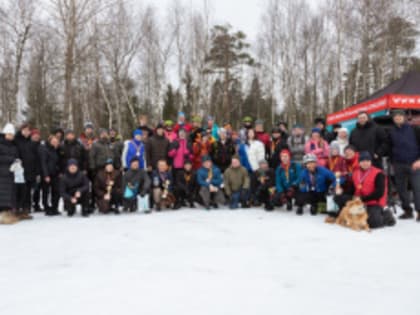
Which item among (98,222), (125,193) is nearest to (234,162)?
(125,193)

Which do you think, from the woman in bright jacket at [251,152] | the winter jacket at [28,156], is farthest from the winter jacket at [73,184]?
the woman in bright jacket at [251,152]

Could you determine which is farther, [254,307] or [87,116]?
[87,116]

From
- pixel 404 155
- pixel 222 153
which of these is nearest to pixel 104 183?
pixel 222 153

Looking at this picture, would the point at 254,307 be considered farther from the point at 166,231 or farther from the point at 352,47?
the point at 352,47

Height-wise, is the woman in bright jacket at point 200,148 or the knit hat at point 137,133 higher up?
the knit hat at point 137,133

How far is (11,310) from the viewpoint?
2377 mm

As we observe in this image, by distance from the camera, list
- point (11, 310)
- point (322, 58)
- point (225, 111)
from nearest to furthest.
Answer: point (11, 310) → point (322, 58) → point (225, 111)

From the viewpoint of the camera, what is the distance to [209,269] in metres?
3.20

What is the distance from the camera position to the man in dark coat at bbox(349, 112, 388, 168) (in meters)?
5.84

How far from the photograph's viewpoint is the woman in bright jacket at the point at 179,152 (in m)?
7.23

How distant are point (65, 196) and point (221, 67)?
20139 millimetres

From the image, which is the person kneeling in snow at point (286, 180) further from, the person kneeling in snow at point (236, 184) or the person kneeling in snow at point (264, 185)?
the person kneeling in snow at point (236, 184)

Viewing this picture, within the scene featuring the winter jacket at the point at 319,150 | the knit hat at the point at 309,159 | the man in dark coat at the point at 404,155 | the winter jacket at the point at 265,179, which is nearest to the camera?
the man in dark coat at the point at 404,155

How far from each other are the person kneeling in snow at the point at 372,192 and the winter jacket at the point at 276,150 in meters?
1.94
